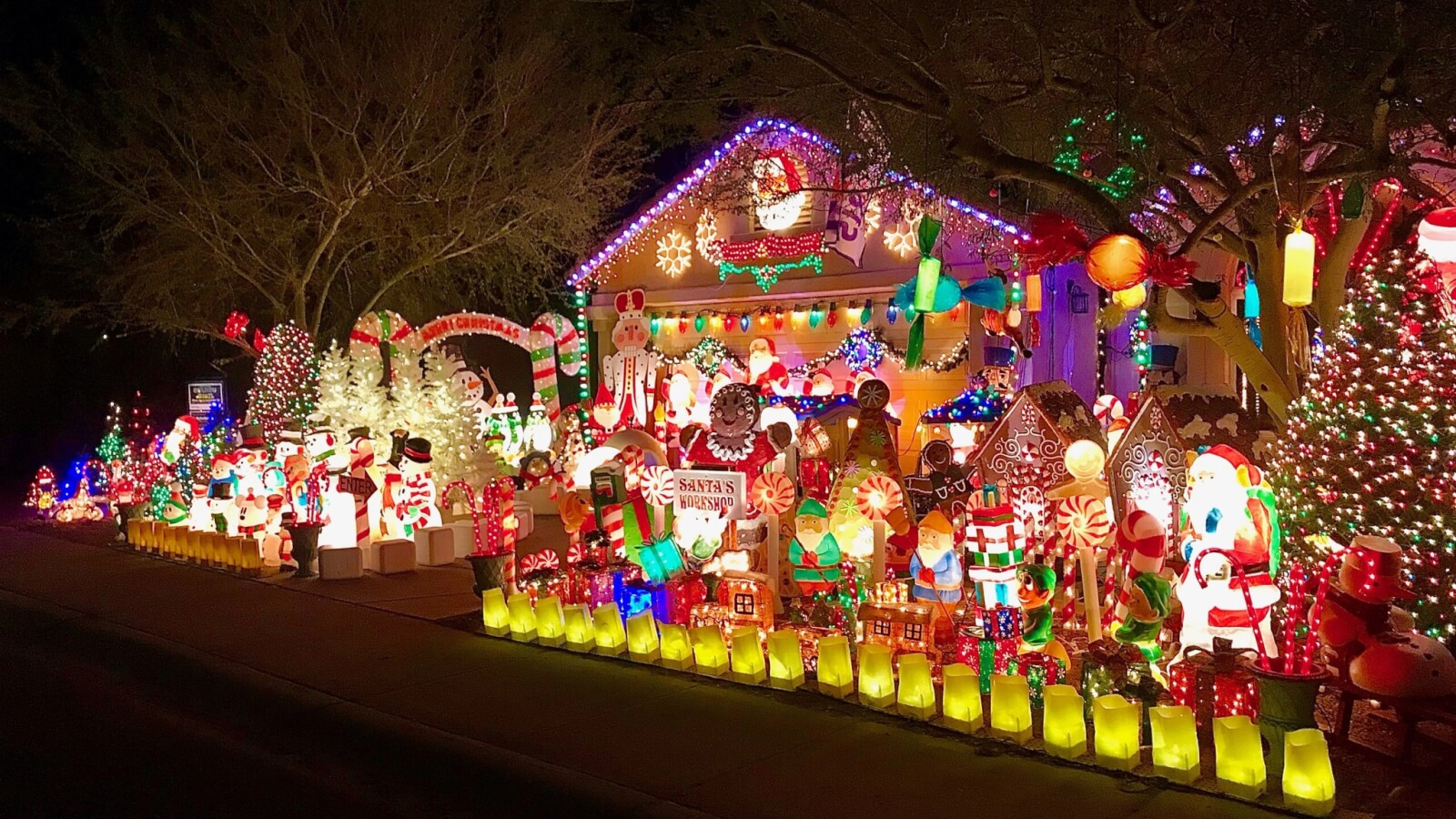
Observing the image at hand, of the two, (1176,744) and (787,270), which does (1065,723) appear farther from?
(787,270)

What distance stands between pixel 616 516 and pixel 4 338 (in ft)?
82.0

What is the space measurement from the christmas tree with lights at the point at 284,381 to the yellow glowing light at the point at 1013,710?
1276cm

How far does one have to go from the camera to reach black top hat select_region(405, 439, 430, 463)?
12.5 meters

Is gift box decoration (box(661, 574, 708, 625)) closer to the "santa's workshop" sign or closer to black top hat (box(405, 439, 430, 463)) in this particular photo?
the "santa's workshop" sign

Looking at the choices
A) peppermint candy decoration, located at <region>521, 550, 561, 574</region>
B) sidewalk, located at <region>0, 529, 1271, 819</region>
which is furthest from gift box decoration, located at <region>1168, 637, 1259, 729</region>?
peppermint candy decoration, located at <region>521, 550, 561, 574</region>

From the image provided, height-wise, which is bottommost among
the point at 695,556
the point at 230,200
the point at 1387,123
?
the point at 695,556

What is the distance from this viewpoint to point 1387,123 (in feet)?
25.0

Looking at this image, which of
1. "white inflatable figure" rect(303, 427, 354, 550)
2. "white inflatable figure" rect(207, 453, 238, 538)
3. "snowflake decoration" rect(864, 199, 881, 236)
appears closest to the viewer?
"white inflatable figure" rect(303, 427, 354, 550)

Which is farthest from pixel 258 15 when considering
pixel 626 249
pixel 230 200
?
pixel 626 249

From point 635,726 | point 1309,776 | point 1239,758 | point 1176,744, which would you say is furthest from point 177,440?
point 1309,776

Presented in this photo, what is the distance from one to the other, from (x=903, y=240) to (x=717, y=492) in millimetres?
9220

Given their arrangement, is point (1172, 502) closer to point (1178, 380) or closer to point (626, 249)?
point (1178, 380)

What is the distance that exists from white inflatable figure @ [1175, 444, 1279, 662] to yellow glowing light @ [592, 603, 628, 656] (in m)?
3.99

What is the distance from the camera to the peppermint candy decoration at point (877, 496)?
8.92m
